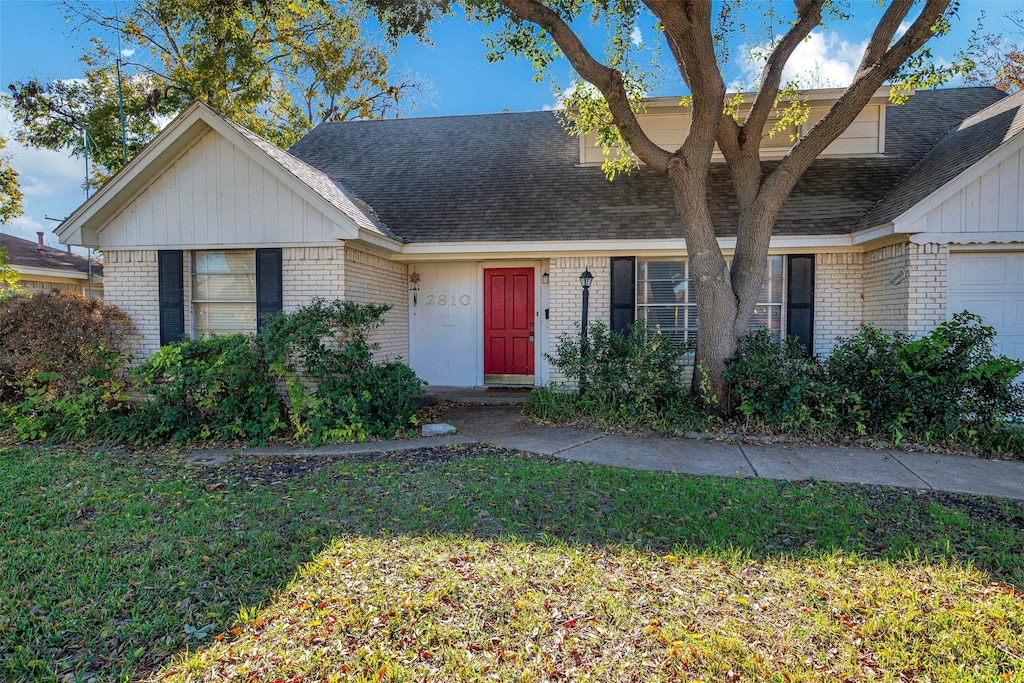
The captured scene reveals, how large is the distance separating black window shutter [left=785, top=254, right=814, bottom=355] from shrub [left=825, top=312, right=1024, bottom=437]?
1.98m

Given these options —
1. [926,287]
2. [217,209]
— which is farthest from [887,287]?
[217,209]

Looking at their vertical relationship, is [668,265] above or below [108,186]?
below

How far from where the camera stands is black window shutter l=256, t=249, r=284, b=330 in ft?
26.8

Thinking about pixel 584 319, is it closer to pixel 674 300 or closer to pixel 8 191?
pixel 674 300

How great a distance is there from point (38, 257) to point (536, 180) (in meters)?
16.0

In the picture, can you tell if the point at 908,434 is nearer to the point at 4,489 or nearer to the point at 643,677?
the point at 643,677

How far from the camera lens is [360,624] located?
290cm

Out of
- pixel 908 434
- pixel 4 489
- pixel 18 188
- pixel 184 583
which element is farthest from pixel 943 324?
pixel 18 188

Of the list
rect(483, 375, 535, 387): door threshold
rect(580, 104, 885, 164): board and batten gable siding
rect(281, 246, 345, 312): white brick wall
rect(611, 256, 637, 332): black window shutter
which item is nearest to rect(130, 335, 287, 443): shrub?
rect(281, 246, 345, 312): white brick wall

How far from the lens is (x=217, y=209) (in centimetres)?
812

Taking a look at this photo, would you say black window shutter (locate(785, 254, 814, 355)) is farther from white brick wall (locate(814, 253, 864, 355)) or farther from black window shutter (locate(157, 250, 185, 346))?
black window shutter (locate(157, 250, 185, 346))

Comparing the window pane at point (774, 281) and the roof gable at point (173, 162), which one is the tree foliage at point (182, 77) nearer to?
the roof gable at point (173, 162)

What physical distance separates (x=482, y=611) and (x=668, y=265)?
729cm

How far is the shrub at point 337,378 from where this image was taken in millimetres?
7016
